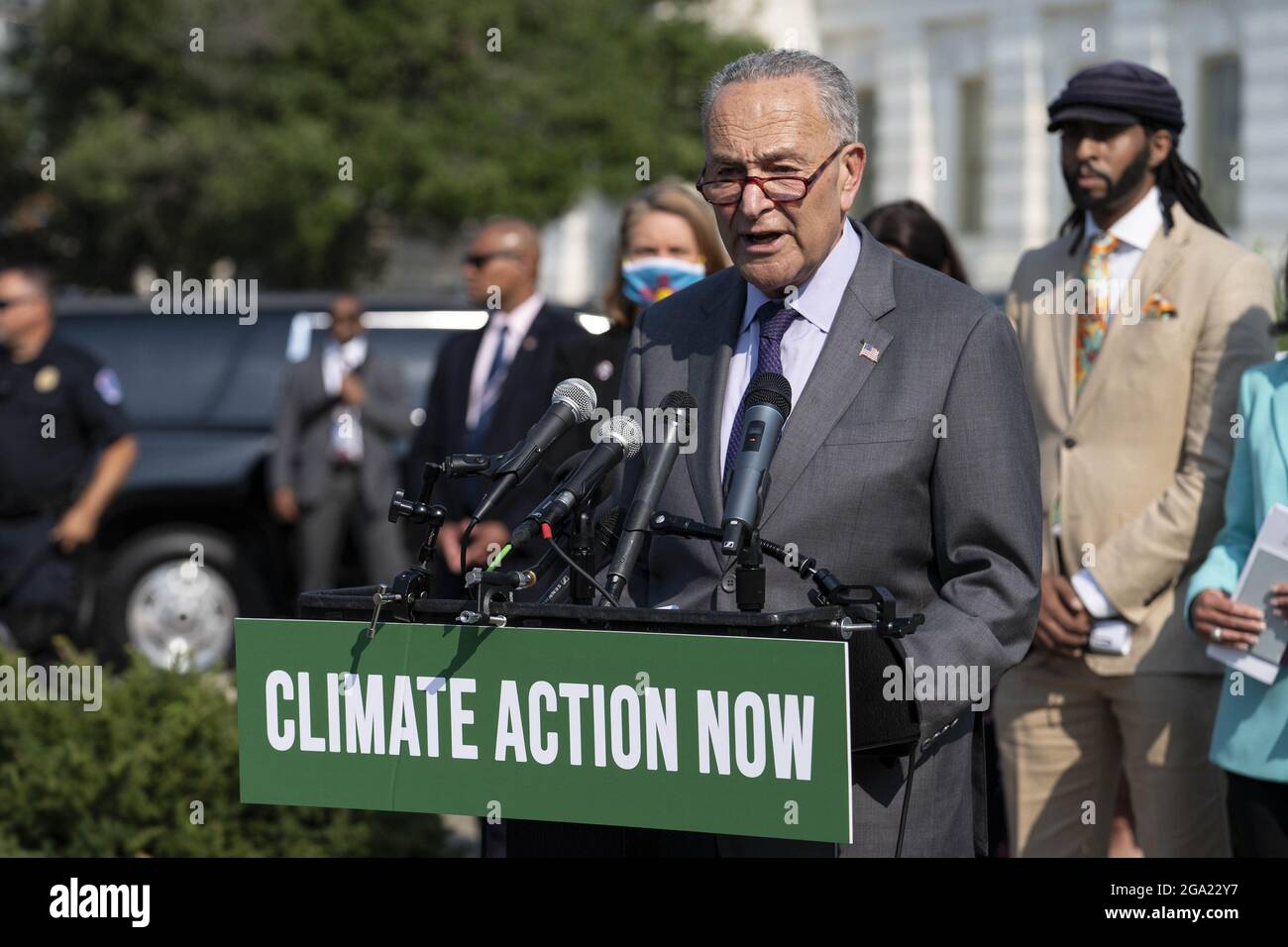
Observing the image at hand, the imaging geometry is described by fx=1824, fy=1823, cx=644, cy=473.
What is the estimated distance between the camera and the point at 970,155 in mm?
26547

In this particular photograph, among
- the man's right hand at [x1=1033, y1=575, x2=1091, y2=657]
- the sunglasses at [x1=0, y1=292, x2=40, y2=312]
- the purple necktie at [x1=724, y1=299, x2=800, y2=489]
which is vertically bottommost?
the man's right hand at [x1=1033, y1=575, x2=1091, y2=657]

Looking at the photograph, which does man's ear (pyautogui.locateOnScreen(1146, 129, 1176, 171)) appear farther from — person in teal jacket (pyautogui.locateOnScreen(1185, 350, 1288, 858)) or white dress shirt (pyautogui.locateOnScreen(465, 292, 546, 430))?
white dress shirt (pyautogui.locateOnScreen(465, 292, 546, 430))

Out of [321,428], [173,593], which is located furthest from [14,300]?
[173,593]

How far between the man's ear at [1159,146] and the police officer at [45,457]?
187 inches

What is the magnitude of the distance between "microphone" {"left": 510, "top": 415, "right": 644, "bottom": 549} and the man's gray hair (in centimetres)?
56

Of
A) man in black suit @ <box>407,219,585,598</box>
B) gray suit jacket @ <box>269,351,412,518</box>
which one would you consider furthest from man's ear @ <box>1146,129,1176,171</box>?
gray suit jacket @ <box>269,351,412,518</box>

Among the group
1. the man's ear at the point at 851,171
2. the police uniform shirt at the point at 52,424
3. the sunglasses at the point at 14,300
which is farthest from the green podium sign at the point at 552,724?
the sunglasses at the point at 14,300

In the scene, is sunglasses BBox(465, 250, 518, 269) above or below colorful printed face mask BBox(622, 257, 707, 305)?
above

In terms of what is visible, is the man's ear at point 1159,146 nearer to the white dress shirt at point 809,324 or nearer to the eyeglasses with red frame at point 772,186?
the white dress shirt at point 809,324

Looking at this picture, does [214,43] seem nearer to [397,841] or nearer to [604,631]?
[397,841]

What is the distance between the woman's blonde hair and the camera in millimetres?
6125
